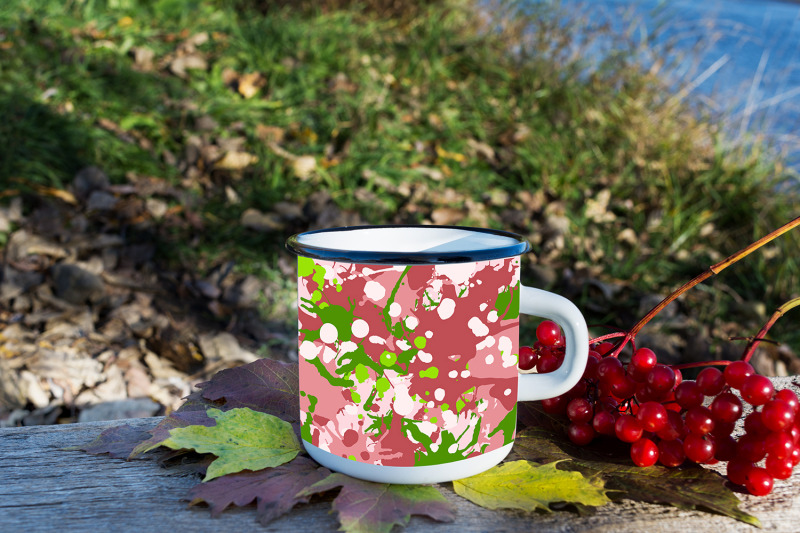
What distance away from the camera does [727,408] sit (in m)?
0.83

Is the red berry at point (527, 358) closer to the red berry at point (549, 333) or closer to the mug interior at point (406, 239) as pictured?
the red berry at point (549, 333)

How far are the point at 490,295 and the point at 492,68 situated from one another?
333 cm

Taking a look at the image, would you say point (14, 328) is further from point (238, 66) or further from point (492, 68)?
point (492, 68)

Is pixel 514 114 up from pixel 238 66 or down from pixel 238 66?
down

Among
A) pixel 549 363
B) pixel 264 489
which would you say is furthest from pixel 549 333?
pixel 264 489

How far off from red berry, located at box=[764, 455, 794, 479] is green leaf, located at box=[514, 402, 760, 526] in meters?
0.06

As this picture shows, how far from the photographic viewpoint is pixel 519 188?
3.26 metres

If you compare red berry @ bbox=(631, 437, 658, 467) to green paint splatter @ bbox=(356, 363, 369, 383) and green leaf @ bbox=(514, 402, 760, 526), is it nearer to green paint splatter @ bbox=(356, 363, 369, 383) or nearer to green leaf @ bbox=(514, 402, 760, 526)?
green leaf @ bbox=(514, 402, 760, 526)

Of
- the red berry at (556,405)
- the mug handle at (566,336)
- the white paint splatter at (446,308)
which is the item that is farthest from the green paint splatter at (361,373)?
the red berry at (556,405)

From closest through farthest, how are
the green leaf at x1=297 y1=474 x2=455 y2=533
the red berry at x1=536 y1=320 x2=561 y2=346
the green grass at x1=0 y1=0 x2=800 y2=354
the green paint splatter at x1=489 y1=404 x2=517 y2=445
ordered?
the green leaf at x1=297 y1=474 x2=455 y2=533 < the green paint splatter at x1=489 y1=404 x2=517 y2=445 < the red berry at x1=536 y1=320 x2=561 y2=346 < the green grass at x1=0 y1=0 x2=800 y2=354

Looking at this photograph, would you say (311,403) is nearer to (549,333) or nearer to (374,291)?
(374,291)

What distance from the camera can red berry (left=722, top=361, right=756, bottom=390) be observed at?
82 centimetres

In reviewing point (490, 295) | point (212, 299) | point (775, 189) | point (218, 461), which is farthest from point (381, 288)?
point (775, 189)

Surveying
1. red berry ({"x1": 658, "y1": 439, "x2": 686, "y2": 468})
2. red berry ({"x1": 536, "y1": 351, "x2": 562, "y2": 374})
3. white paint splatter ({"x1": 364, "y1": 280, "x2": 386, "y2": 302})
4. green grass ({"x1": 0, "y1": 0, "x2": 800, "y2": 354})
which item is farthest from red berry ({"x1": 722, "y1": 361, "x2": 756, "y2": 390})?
green grass ({"x1": 0, "y1": 0, "x2": 800, "y2": 354})
